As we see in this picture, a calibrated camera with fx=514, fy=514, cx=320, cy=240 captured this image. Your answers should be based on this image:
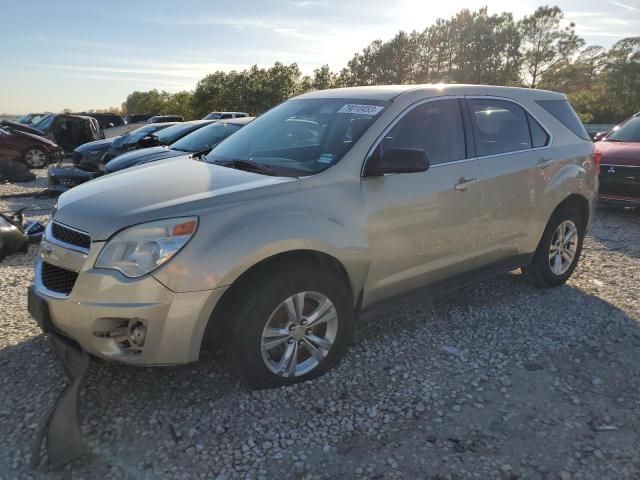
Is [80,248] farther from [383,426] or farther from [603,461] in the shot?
[603,461]

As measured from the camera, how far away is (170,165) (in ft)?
12.5

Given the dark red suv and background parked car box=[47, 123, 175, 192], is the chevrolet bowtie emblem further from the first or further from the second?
the dark red suv

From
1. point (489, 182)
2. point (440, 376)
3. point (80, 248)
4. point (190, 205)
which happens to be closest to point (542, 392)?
point (440, 376)

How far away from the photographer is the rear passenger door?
13.1 ft

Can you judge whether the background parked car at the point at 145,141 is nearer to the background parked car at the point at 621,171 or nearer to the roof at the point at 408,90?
the roof at the point at 408,90

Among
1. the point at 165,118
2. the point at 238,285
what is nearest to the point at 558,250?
the point at 238,285

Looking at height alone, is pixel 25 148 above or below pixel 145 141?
below

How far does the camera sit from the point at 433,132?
375 cm

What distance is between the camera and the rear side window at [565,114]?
4.70m

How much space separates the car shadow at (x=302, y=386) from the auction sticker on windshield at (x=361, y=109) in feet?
5.38

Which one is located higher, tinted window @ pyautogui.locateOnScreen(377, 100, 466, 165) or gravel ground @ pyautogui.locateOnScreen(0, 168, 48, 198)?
tinted window @ pyautogui.locateOnScreen(377, 100, 466, 165)

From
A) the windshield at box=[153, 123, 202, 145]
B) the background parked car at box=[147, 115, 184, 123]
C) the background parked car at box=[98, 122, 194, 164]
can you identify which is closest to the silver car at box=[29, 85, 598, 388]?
the background parked car at box=[98, 122, 194, 164]

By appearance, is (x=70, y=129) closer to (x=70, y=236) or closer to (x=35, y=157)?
(x=35, y=157)

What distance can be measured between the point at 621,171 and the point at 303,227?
23.6 ft
